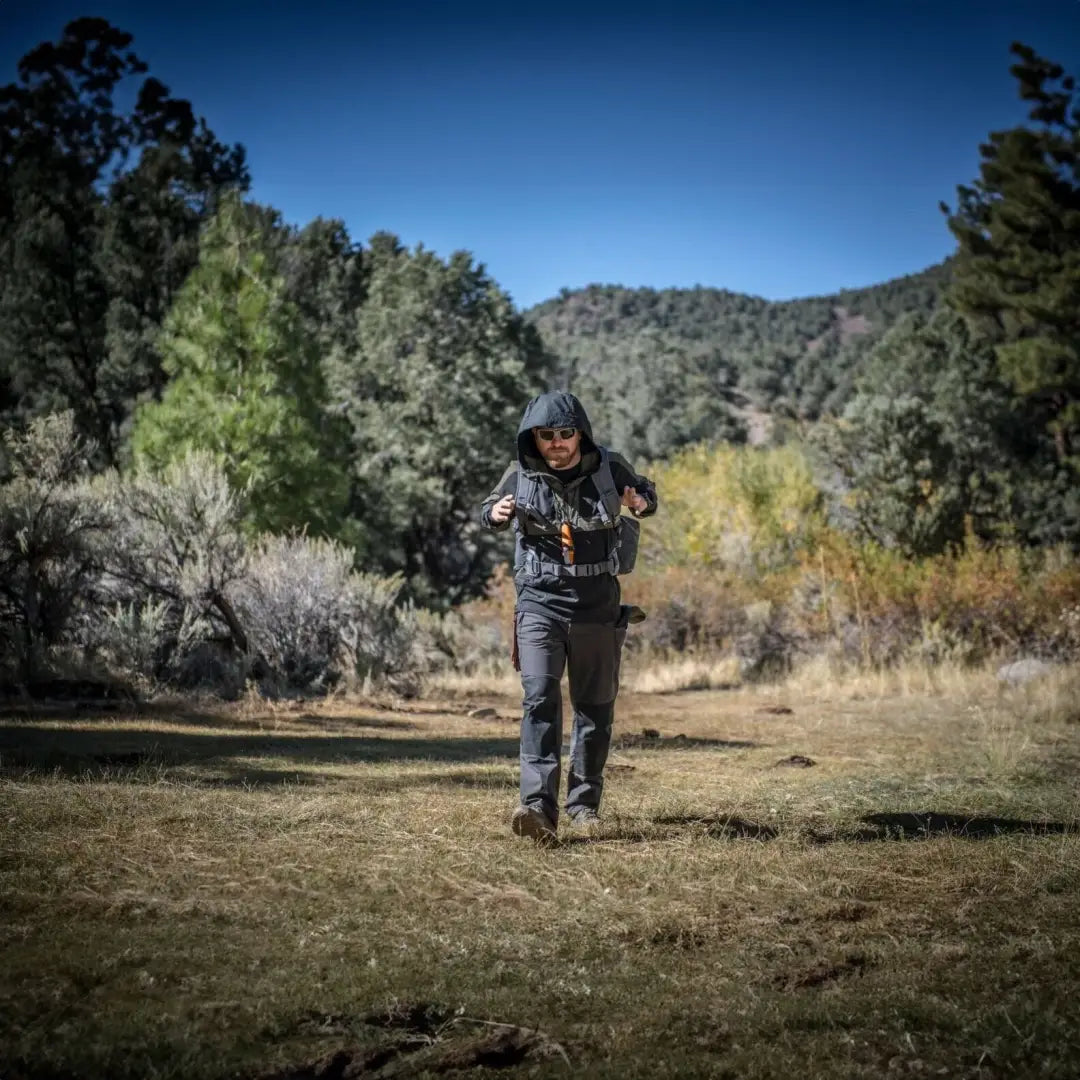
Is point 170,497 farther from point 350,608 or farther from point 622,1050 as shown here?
point 622,1050

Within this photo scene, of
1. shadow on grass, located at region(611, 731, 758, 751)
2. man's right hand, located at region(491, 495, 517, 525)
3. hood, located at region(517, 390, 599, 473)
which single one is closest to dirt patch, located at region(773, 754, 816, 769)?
shadow on grass, located at region(611, 731, 758, 751)

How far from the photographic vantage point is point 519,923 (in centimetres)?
415

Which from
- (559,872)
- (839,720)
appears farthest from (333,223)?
(559,872)

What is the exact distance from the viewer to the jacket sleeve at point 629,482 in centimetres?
611

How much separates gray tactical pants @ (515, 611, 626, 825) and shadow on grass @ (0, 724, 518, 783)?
236cm

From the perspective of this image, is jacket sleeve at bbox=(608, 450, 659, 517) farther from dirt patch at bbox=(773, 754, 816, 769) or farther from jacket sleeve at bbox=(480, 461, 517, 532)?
dirt patch at bbox=(773, 754, 816, 769)

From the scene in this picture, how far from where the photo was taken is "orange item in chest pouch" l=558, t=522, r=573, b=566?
579 centimetres

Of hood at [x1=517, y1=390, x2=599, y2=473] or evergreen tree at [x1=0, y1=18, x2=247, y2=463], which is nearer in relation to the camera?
hood at [x1=517, y1=390, x2=599, y2=473]

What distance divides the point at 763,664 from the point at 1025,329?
87.2 ft

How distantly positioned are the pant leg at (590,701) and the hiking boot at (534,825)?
471 mm

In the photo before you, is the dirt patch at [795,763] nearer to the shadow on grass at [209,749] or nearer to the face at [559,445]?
the shadow on grass at [209,749]

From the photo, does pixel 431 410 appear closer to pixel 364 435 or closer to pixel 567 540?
pixel 364 435

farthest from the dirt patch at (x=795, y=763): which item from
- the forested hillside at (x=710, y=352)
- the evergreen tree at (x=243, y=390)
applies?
the forested hillside at (x=710, y=352)

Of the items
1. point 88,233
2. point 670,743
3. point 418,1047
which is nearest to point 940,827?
point 418,1047
